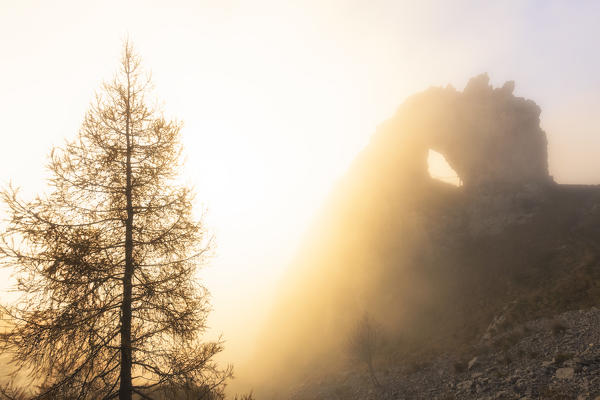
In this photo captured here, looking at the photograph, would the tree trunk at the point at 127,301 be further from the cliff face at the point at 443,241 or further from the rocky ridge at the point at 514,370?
the cliff face at the point at 443,241

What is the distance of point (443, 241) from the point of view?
37.4 metres

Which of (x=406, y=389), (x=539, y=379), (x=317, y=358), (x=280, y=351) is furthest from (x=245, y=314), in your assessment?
(x=539, y=379)

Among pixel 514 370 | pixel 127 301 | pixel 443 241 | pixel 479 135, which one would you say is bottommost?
pixel 514 370

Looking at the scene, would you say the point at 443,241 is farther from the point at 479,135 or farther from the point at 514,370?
the point at 514,370

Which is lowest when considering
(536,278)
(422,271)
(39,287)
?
(536,278)

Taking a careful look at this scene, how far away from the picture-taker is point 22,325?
5125mm

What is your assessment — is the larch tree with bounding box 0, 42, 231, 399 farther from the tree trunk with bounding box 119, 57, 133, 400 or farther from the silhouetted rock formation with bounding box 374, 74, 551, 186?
the silhouetted rock formation with bounding box 374, 74, 551, 186

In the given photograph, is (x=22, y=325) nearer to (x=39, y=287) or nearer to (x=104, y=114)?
(x=39, y=287)

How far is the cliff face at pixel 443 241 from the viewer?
87.1ft

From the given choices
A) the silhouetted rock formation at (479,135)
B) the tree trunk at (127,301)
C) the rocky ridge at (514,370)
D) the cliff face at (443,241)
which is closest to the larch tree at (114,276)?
the tree trunk at (127,301)

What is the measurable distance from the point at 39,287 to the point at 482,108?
5611 cm

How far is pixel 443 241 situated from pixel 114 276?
40511mm

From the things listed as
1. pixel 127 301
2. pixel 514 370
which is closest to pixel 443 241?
pixel 514 370

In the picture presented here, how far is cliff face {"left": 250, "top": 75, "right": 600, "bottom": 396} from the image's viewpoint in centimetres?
2656
